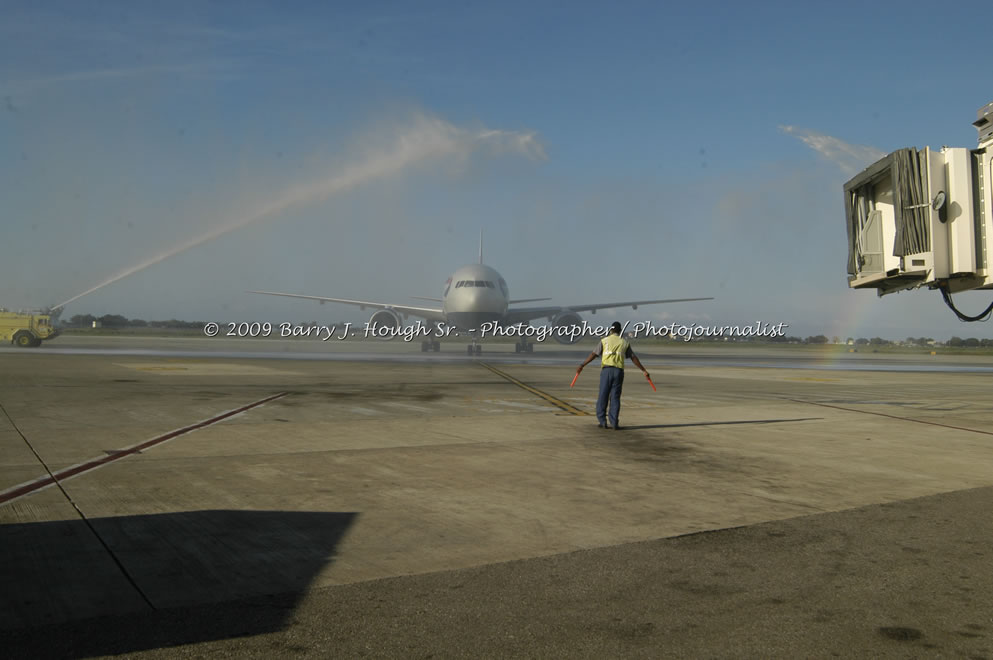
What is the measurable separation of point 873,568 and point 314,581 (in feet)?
11.3

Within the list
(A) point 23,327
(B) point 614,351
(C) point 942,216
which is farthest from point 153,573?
(A) point 23,327

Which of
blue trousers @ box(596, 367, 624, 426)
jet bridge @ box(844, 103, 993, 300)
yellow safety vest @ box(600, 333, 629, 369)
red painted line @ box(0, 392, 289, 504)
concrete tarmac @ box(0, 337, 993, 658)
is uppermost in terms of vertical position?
jet bridge @ box(844, 103, 993, 300)

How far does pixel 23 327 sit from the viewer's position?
138ft

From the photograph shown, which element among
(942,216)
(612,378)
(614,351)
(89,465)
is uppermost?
(942,216)

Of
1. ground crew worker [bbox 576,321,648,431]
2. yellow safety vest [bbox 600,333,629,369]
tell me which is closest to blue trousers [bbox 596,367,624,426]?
ground crew worker [bbox 576,321,648,431]

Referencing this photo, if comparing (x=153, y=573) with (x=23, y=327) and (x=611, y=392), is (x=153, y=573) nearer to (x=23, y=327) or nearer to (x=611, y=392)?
(x=611, y=392)

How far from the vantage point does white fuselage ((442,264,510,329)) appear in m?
43.5

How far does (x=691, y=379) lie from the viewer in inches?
964

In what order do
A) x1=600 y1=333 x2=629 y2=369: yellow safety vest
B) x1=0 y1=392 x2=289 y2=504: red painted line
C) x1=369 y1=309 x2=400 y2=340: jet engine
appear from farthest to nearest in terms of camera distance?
x1=369 y1=309 x2=400 y2=340: jet engine → x1=600 y1=333 x2=629 y2=369: yellow safety vest → x1=0 y1=392 x2=289 y2=504: red painted line

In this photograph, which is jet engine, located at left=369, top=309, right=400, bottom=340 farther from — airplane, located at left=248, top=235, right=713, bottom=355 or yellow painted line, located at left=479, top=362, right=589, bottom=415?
yellow painted line, located at left=479, top=362, right=589, bottom=415

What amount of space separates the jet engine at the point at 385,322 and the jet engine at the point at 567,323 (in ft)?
33.1

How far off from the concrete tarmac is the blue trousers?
0.61 meters

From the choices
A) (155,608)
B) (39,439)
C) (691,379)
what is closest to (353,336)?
(691,379)

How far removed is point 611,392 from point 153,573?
332 inches
